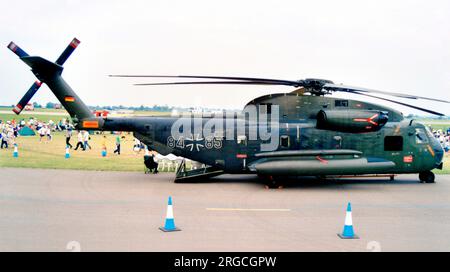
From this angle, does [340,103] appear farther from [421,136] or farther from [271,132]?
A: [421,136]

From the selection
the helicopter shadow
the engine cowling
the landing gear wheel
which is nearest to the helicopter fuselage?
the engine cowling

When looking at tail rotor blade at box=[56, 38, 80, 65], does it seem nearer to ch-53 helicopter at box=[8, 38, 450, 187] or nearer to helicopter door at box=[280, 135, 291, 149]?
ch-53 helicopter at box=[8, 38, 450, 187]

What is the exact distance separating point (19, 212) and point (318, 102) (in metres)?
10.6

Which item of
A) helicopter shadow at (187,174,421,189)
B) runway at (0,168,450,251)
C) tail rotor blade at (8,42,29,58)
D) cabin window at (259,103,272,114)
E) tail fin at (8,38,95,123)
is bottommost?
helicopter shadow at (187,174,421,189)

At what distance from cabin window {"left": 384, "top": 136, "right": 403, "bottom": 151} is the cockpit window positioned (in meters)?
0.82

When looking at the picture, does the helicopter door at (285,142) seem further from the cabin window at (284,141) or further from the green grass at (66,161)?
the green grass at (66,161)

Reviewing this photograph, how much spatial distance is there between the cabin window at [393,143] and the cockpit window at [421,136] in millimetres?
817

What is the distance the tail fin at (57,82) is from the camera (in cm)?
1463

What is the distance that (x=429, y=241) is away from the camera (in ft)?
29.2

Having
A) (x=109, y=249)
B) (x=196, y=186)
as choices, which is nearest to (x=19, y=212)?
(x=109, y=249)

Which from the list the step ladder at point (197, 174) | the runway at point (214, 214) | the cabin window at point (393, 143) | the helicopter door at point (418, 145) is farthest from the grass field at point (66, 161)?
the helicopter door at point (418, 145)

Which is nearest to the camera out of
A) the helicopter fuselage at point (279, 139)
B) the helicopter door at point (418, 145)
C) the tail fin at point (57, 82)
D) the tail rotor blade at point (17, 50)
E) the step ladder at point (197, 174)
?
the tail rotor blade at point (17, 50)

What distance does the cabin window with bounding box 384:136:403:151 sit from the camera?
16.3 meters
